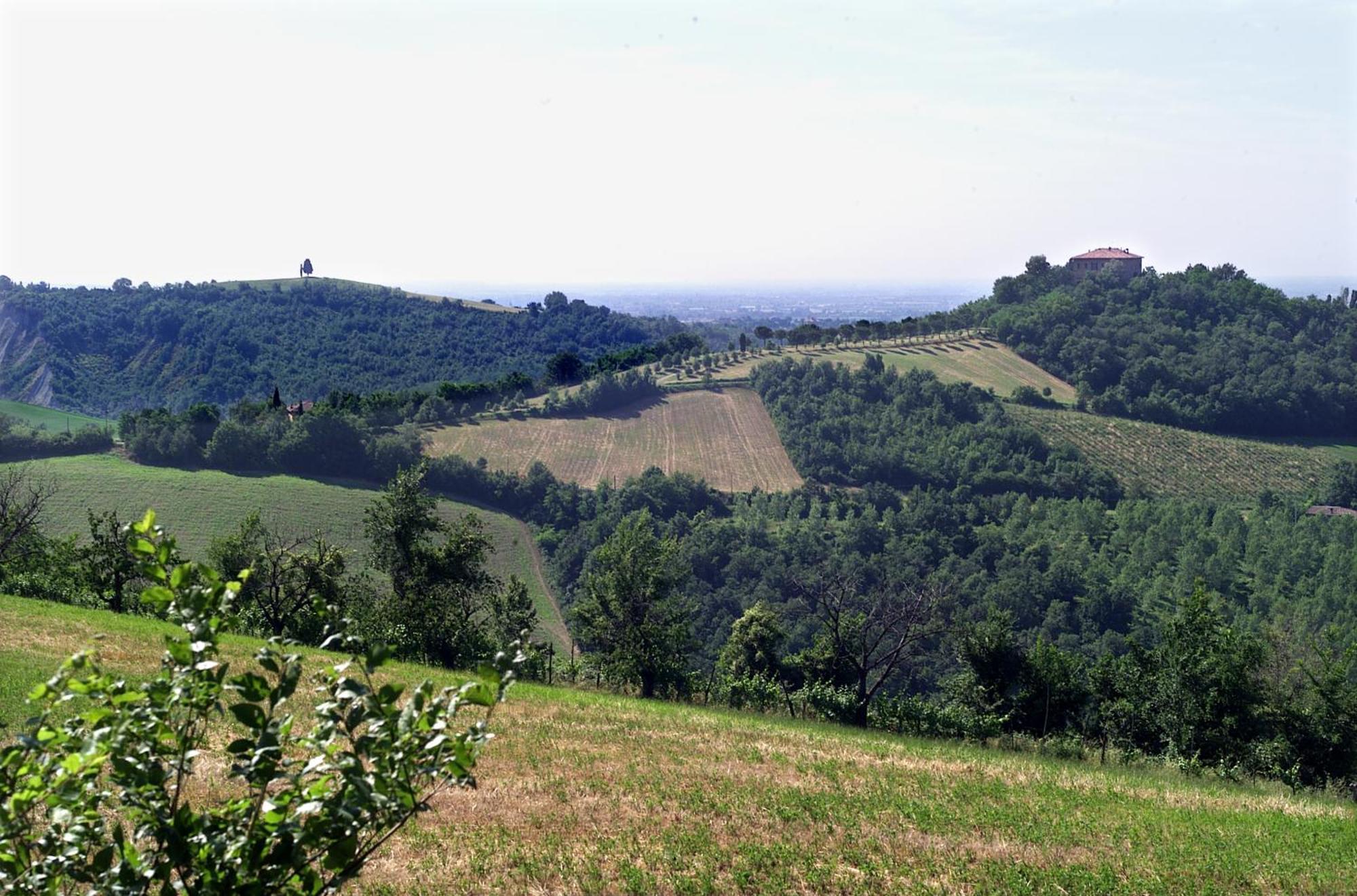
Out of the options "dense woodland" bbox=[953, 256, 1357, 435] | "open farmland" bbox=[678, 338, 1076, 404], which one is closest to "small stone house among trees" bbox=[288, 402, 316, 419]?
"open farmland" bbox=[678, 338, 1076, 404]

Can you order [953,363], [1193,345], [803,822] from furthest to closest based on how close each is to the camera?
1. [1193,345]
2. [953,363]
3. [803,822]

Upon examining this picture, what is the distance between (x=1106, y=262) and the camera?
169 metres

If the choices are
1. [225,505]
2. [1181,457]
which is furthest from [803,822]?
[1181,457]

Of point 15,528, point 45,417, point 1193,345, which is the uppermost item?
point 1193,345

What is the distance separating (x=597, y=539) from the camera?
247 ft

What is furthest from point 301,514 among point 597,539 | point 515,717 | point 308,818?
point 308,818

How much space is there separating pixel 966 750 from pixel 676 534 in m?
58.4

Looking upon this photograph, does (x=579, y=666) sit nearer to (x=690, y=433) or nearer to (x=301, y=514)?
(x=301, y=514)

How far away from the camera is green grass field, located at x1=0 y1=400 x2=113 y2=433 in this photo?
101000 millimetres

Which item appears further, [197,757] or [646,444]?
[646,444]

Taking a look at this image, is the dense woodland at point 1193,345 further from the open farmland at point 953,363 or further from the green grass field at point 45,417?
the green grass field at point 45,417

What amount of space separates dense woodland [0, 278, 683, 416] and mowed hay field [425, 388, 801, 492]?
53.0 metres

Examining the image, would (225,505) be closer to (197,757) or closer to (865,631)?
(865,631)

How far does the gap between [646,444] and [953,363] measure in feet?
163
